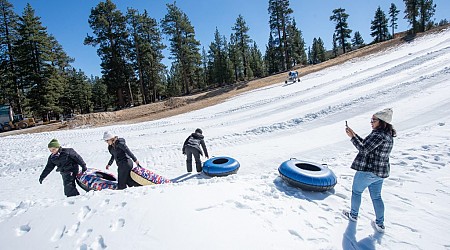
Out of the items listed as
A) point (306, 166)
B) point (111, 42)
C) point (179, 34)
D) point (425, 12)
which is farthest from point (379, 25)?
point (306, 166)

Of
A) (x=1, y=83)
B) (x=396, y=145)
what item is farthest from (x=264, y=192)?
(x=1, y=83)

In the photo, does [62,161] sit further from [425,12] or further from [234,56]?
[425,12]

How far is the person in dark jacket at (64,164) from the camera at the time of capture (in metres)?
5.63

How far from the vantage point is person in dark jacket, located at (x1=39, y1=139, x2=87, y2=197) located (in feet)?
18.5

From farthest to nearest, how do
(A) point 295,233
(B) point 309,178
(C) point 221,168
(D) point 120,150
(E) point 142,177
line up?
(C) point 221,168 < (E) point 142,177 < (D) point 120,150 < (B) point 309,178 < (A) point 295,233

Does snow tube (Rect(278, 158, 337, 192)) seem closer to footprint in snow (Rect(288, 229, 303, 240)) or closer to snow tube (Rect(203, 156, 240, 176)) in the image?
footprint in snow (Rect(288, 229, 303, 240))

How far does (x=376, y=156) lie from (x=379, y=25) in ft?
242

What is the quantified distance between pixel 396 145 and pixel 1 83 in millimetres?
51712

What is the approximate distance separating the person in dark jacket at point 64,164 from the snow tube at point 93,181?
27 centimetres

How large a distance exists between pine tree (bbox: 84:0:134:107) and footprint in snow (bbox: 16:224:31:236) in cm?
3396

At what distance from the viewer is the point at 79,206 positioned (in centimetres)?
411

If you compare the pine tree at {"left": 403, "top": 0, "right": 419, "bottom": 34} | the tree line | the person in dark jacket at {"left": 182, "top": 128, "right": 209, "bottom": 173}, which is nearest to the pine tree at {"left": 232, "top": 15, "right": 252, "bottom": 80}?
the tree line

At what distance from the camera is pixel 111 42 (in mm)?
33250

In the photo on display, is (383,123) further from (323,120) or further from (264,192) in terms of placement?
(323,120)
